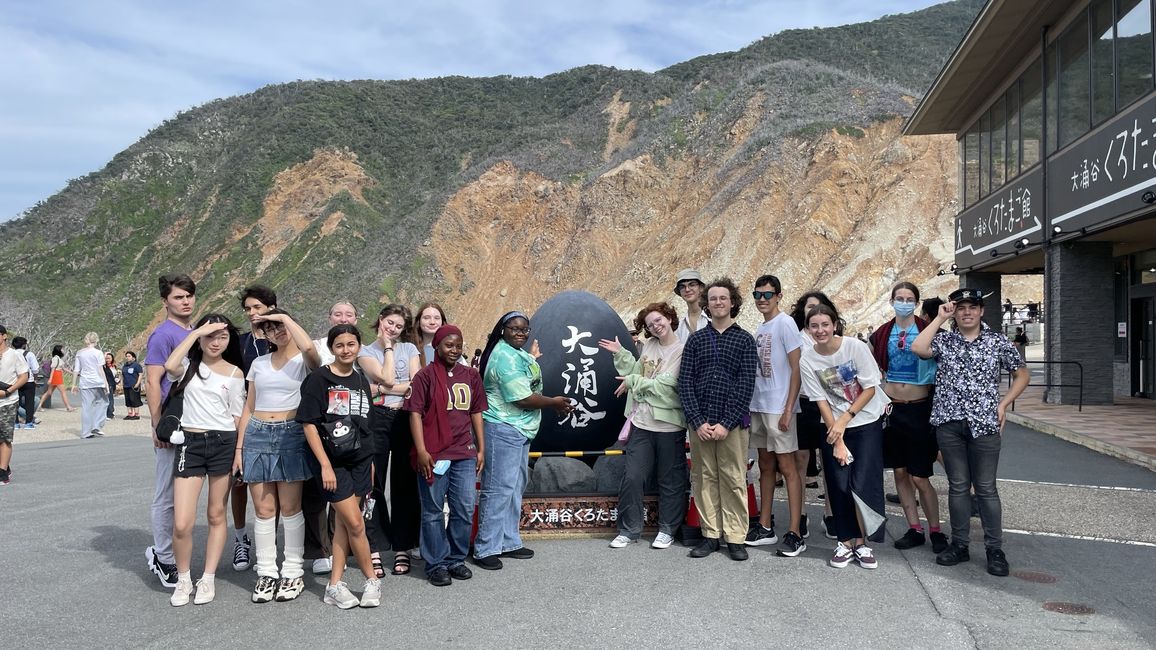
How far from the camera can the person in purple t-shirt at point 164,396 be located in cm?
494

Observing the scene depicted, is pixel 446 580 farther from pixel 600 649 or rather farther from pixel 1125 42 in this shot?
pixel 1125 42

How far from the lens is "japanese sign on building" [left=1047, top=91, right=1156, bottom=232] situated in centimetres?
1181

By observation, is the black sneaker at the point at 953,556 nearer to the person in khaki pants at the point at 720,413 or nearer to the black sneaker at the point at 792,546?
the black sneaker at the point at 792,546

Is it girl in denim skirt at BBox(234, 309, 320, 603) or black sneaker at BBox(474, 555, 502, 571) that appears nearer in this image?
girl in denim skirt at BBox(234, 309, 320, 603)

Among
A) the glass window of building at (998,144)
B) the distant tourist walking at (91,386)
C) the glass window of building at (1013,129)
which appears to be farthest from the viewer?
the glass window of building at (998,144)

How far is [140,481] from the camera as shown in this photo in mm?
9195

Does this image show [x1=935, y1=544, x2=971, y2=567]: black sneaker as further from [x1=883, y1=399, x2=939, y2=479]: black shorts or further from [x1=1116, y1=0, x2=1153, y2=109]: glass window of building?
[x1=1116, y1=0, x2=1153, y2=109]: glass window of building

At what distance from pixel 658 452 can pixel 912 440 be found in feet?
5.96

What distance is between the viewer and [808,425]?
6.22 m

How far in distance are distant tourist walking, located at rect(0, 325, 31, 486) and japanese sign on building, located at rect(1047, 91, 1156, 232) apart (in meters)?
14.8

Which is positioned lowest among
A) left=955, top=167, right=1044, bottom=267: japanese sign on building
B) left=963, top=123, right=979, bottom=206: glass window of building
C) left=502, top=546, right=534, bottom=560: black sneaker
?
left=502, top=546, right=534, bottom=560: black sneaker

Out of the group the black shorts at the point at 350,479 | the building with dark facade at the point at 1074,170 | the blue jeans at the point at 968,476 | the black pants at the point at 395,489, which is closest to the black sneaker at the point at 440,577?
the black pants at the point at 395,489

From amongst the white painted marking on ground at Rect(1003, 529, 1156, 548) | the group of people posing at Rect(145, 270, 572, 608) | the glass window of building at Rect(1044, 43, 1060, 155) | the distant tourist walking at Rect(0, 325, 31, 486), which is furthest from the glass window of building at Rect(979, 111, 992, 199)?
the distant tourist walking at Rect(0, 325, 31, 486)

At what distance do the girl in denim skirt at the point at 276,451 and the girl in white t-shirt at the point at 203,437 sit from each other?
118mm
